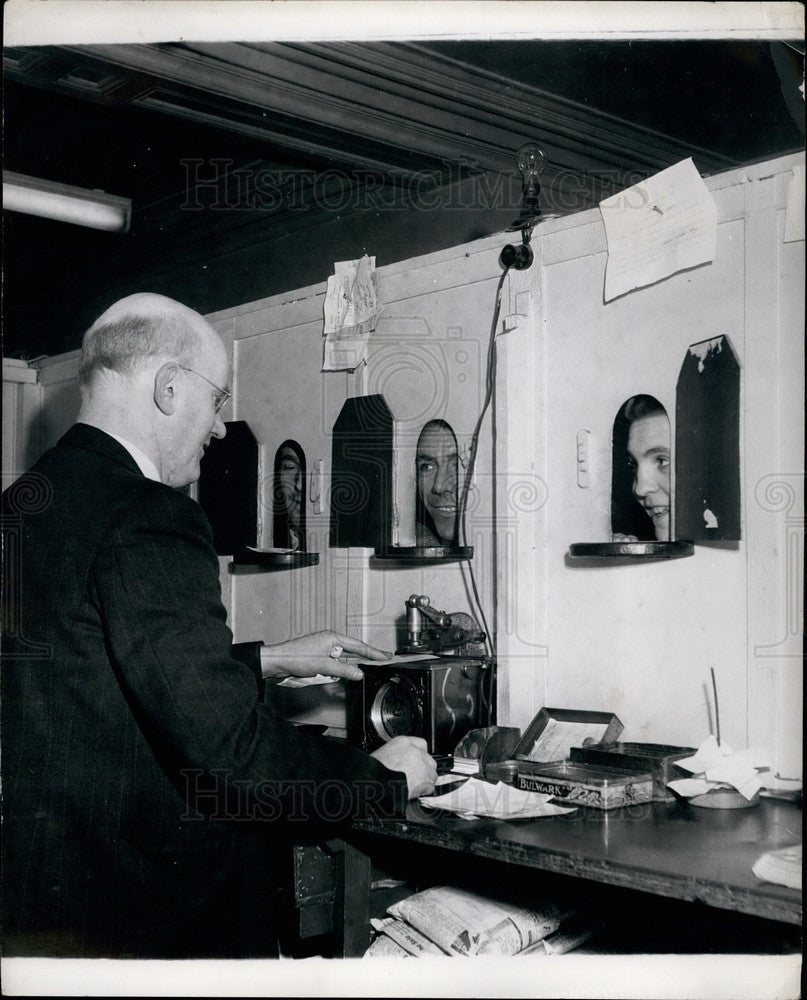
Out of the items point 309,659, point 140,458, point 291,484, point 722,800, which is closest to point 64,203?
point 291,484

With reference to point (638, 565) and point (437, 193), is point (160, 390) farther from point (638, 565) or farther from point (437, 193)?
point (437, 193)

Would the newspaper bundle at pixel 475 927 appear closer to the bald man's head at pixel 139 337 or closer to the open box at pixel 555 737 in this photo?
the open box at pixel 555 737

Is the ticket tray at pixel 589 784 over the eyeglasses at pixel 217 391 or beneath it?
beneath

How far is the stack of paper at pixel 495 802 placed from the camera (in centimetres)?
174

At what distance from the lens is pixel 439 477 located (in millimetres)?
2750

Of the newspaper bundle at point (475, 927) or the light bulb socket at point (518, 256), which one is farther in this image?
the light bulb socket at point (518, 256)

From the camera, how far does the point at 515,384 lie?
2438mm

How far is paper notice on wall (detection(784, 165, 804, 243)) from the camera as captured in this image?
1886 millimetres

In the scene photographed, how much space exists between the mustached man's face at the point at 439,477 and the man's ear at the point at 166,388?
3.33 ft

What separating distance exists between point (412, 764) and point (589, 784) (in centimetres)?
35

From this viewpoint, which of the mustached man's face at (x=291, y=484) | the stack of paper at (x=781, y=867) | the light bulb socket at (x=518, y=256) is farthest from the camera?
the mustached man's face at (x=291, y=484)

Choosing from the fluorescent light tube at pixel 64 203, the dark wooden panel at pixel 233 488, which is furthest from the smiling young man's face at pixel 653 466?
the fluorescent light tube at pixel 64 203

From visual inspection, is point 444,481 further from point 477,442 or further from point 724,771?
point 724,771

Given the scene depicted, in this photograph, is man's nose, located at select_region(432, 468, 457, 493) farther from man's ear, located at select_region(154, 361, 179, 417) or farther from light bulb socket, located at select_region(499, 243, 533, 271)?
man's ear, located at select_region(154, 361, 179, 417)
